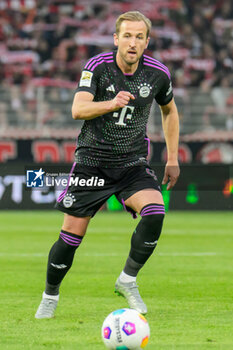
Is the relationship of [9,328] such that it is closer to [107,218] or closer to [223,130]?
[107,218]

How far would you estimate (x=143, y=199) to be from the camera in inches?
220

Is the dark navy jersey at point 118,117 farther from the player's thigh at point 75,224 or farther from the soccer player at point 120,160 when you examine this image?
the player's thigh at point 75,224

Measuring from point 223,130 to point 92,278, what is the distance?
11.4 metres

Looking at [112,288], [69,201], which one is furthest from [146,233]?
[112,288]

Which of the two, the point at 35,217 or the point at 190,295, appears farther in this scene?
the point at 35,217

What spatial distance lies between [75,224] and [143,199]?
51cm

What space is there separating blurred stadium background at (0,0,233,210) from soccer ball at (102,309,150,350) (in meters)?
12.6

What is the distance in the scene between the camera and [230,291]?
274 inches

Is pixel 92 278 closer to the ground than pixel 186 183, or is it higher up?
higher up

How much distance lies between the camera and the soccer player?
5.52 metres

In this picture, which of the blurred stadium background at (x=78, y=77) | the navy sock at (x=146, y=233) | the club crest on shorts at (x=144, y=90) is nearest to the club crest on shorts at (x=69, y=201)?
the navy sock at (x=146, y=233)

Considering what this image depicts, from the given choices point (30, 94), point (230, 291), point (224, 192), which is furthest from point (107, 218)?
point (230, 291)

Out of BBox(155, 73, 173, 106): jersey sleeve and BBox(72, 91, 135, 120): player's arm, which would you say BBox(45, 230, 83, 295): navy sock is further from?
BBox(155, 73, 173, 106): jersey sleeve

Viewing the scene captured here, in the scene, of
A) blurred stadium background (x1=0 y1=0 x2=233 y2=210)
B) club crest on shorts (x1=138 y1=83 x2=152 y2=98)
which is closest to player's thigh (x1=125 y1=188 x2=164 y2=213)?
club crest on shorts (x1=138 y1=83 x2=152 y2=98)
